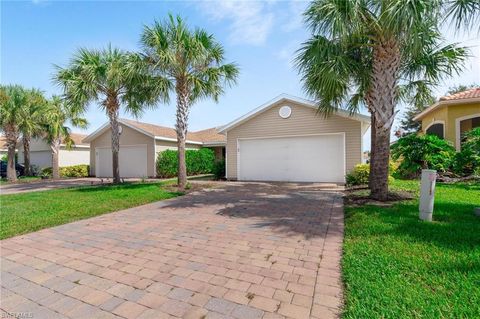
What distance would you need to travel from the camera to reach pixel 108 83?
40.1 ft

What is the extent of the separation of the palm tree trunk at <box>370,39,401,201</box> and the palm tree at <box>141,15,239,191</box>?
608 cm

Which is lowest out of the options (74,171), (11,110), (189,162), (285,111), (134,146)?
(74,171)

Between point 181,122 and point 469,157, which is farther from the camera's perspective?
point 181,122

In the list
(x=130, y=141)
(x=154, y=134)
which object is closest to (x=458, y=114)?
(x=154, y=134)

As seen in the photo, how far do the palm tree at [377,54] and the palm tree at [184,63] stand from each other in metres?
4.30

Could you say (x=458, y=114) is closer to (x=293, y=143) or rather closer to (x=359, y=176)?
(x=359, y=176)

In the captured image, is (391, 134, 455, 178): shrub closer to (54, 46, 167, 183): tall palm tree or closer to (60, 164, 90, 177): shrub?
(54, 46, 167, 183): tall palm tree

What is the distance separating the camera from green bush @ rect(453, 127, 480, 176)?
10.6 m

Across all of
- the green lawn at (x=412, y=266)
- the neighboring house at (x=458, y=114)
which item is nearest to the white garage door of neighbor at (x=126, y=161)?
the green lawn at (x=412, y=266)

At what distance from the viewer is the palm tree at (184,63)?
1012 centimetres

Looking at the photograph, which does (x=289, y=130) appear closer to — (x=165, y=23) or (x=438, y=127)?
(x=165, y=23)

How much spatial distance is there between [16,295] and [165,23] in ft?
32.8

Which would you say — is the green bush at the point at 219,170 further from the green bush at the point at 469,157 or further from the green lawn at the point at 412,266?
the green bush at the point at 469,157

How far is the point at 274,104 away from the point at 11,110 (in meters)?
16.0
